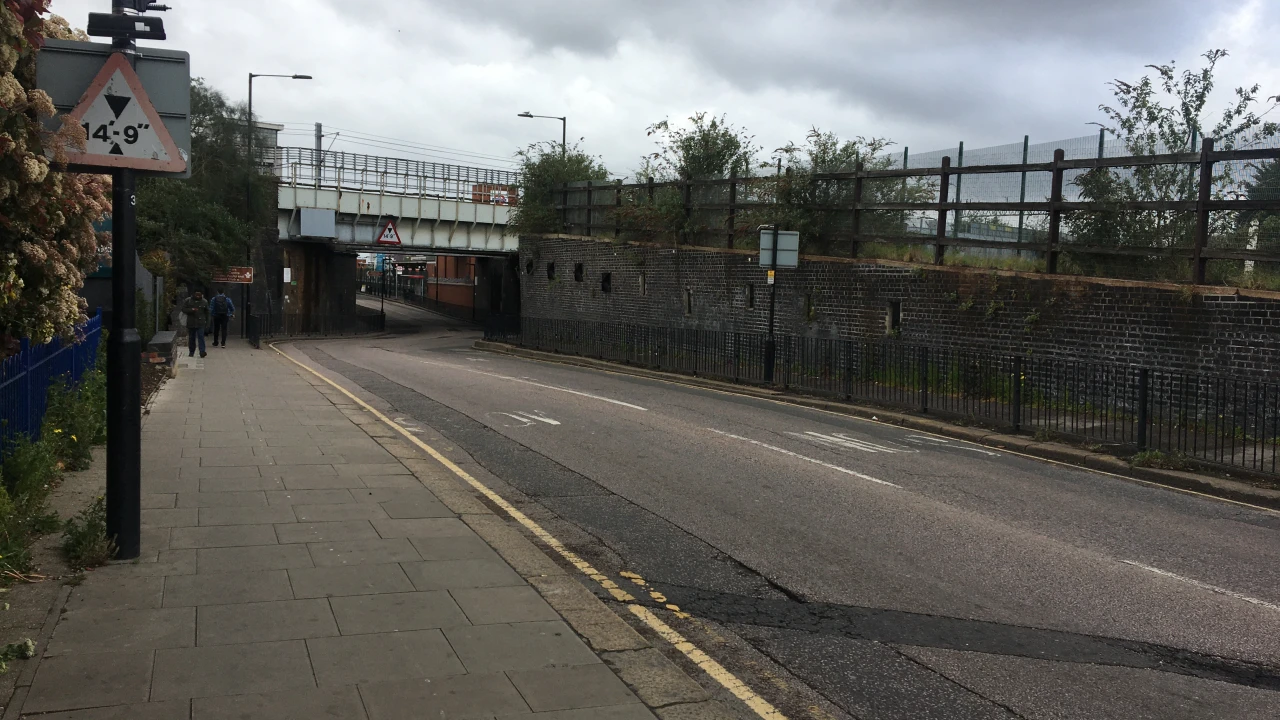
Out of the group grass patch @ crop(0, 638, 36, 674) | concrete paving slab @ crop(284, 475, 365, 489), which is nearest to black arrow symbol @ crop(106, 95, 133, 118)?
grass patch @ crop(0, 638, 36, 674)

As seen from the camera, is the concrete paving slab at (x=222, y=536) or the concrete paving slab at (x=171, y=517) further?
the concrete paving slab at (x=171, y=517)

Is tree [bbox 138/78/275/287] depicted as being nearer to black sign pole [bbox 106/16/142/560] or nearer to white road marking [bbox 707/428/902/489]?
white road marking [bbox 707/428/902/489]

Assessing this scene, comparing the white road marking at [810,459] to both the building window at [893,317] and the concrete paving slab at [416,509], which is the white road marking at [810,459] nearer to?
the concrete paving slab at [416,509]

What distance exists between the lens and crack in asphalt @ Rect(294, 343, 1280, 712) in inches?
222

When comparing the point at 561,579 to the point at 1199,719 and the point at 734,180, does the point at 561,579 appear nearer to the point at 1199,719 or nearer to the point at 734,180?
the point at 1199,719

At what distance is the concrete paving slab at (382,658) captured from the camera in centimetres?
471

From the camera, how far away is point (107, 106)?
6016mm

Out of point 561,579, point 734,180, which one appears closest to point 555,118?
point 734,180

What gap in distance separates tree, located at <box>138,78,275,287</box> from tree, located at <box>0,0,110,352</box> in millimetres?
32277

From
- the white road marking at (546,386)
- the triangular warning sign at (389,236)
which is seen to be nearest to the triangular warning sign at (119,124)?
the white road marking at (546,386)

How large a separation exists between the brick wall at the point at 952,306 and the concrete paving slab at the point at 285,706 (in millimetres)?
14415

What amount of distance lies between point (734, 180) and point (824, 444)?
1700cm

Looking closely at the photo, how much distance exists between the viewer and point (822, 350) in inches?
840

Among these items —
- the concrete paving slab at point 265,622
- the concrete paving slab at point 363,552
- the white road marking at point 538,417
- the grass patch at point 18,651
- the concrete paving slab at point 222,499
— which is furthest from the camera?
the white road marking at point 538,417
